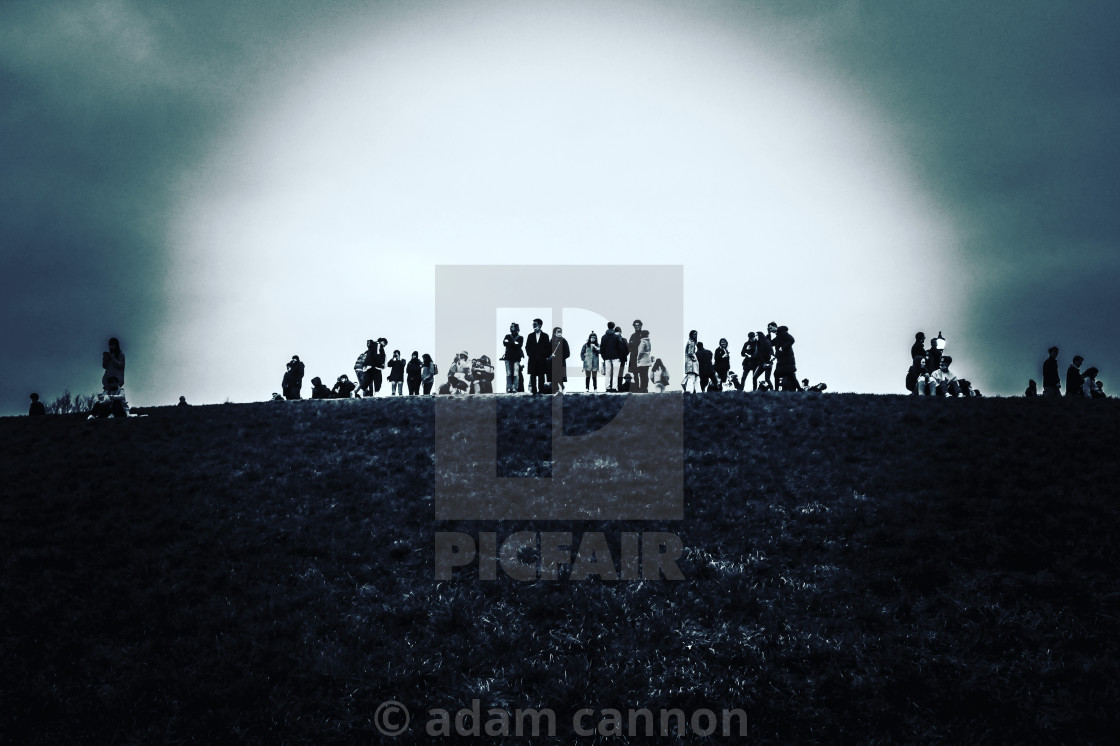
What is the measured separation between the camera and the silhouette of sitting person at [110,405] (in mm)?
19078

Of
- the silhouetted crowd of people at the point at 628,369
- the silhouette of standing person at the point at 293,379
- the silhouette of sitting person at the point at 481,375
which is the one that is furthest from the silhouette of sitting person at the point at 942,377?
the silhouette of standing person at the point at 293,379

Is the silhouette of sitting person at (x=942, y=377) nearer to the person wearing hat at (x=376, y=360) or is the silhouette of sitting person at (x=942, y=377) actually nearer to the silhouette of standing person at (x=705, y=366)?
the silhouette of standing person at (x=705, y=366)

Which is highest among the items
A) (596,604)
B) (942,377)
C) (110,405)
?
(942,377)

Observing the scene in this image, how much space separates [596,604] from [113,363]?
55.5 ft

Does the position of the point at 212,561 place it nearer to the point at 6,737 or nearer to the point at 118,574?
the point at 118,574

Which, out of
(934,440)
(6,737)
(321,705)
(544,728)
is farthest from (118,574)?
(934,440)

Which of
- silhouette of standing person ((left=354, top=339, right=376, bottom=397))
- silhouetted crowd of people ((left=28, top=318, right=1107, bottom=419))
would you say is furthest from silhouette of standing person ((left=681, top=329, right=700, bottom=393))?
silhouette of standing person ((left=354, top=339, right=376, bottom=397))

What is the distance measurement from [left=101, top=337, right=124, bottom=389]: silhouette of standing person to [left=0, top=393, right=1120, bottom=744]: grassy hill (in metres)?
4.32

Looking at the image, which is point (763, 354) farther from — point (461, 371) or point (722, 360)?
point (461, 371)

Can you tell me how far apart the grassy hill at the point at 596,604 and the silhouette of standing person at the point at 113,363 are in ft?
14.2

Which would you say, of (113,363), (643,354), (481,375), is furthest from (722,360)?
(113,363)

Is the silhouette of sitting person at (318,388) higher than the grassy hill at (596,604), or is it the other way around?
the silhouette of sitting person at (318,388)

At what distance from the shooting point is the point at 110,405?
1931cm

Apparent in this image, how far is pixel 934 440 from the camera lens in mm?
14578
